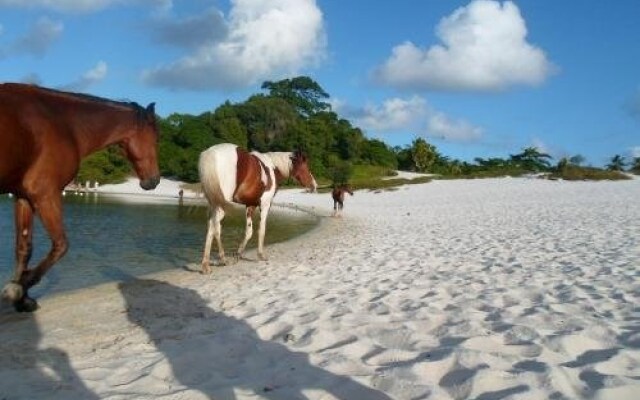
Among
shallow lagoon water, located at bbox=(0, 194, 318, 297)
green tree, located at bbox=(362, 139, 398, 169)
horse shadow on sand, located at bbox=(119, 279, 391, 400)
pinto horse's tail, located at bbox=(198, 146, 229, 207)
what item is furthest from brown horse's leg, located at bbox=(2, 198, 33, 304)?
green tree, located at bbox=(362, 139, 398, 169)

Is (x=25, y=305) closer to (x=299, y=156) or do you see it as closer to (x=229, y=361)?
(x=229, y=361)

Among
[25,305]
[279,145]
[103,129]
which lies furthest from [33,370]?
[279,145]

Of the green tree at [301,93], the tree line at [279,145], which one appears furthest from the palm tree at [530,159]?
the green tree at [301,93]

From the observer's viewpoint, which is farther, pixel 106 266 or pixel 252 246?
pixel 252 246

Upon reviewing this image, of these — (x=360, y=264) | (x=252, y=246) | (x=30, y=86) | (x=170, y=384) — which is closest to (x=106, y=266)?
(x=252, y=246)

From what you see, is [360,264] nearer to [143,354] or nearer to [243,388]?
[143,354]

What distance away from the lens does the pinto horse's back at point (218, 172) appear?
34.3ft

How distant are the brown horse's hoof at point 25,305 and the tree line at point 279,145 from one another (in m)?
68.2

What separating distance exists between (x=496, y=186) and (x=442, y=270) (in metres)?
37.4

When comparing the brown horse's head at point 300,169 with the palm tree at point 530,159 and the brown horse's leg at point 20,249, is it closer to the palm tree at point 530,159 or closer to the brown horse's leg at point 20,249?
the brown horse's leg at point 20,249

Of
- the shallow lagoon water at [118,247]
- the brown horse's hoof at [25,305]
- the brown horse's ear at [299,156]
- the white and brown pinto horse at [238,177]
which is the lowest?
the shallow lagoon water at [118,247]

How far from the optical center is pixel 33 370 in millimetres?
4965

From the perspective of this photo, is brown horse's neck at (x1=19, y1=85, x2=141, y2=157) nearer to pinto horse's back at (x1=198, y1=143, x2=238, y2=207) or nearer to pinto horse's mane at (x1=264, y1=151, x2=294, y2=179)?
pinto horse's back at (x1=198, y1=143, x2=238, y2=207)

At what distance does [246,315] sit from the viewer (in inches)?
268
